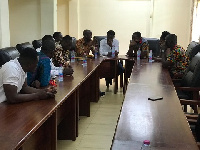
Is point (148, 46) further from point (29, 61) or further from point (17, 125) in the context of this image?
point (17, 125)

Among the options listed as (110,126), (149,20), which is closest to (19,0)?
(149,20)

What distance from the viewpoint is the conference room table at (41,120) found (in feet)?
6.18

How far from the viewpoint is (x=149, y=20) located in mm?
8938

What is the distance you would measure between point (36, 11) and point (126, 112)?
5.45 meters

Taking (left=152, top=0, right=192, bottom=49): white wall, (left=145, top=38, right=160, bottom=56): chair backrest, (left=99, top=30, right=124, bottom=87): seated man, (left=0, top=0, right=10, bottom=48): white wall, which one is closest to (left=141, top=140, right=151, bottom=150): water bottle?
(left=0, top=0, right=10, bottom=48): white wall

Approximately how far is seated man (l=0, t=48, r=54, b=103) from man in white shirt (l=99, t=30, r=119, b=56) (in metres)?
3.77

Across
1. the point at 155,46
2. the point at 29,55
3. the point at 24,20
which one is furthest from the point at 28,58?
the point at 24,20

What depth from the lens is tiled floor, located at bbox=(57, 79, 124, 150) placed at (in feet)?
11.8

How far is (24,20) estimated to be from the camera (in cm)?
733

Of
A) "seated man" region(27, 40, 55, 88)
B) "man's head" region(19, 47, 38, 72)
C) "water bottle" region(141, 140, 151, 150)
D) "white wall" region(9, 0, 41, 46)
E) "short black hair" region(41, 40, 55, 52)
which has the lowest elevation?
"water bottle" region(141, 140, 151, 150)

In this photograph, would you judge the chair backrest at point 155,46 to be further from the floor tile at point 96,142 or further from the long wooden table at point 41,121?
the floor tile at point 96,142

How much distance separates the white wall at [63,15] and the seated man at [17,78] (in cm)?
669

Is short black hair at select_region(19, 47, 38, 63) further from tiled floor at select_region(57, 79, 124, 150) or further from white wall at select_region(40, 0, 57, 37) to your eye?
white wall at select_region(40, 0, 57, 37)

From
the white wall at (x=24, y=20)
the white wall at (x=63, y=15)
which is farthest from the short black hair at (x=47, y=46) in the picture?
the white wall at (x=63, y=15)
